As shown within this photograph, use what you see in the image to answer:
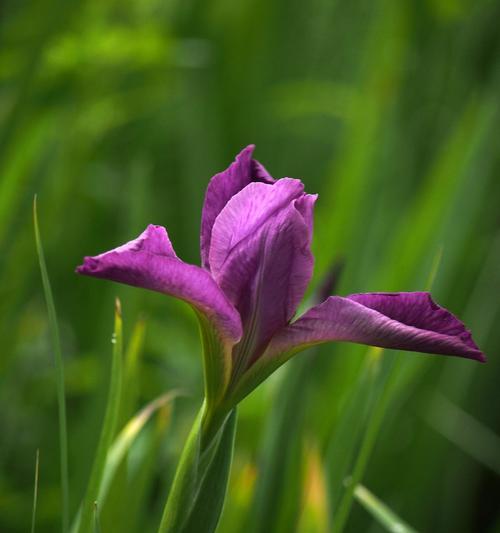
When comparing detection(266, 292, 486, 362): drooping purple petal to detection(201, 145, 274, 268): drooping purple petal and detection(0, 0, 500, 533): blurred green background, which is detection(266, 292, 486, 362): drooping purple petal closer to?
detection(201, 145, 274, 268): drooping purple petal

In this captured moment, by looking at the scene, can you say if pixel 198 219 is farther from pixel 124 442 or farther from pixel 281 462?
pixel 124 442

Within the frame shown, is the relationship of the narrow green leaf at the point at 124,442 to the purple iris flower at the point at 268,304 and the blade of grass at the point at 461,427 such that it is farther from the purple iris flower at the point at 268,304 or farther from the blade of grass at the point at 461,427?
the blade of grass at the point at 461,427

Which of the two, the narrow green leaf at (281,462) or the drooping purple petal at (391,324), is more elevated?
the drooping purple petal at (391,324)

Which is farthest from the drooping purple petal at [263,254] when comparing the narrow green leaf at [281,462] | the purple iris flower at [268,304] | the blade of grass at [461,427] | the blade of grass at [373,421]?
the blade of grass at [461,427]

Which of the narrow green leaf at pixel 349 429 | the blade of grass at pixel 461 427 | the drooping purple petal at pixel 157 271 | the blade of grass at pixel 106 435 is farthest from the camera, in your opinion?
the blade of grass at pixel 461 427

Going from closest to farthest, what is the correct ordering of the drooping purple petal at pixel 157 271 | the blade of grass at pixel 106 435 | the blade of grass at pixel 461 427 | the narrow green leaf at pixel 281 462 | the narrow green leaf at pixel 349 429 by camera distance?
the drooping purple petal at pixel 157 271 < the blade of grass at pixel 106 435 < the narrow green leaf at pixel 349 429 < the narrow green leaf at pixel 281 462 < the blade of grass at pixel 461 427

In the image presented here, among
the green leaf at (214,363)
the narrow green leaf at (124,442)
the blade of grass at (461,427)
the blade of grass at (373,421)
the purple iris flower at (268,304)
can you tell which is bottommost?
the blade of grass at (461,427)

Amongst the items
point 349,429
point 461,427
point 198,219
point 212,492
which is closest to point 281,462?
point 349,429

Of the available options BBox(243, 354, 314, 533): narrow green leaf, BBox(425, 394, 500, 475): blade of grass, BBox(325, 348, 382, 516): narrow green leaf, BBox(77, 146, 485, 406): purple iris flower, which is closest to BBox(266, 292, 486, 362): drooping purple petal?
BBox(77, 146, 485, 406): purple iris flower
